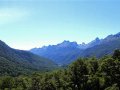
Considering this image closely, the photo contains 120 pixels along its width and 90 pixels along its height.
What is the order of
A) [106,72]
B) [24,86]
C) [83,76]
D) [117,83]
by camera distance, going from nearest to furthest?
1. [117,83]
2. [106,72]
3. [83,76]
4. [24,86]

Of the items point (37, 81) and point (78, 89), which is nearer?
point (78, 89)

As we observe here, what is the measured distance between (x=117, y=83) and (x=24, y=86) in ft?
179

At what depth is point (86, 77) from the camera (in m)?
113

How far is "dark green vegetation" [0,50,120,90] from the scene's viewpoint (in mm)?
103375

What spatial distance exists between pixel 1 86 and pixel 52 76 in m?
32.8

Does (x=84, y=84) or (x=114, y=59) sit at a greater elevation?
(x=114, y=59)

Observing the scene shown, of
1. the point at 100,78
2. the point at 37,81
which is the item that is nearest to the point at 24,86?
the point at 37,81

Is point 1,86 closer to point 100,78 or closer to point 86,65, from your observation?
point 86,65

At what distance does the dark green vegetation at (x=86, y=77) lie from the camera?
10338 cm

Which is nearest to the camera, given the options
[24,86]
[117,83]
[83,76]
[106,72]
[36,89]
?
[117,83]

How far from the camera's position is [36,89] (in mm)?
127625

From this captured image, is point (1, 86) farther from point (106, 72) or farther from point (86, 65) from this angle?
point (106, 72)

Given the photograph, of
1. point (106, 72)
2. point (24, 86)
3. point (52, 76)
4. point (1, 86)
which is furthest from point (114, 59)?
point (1, 86)

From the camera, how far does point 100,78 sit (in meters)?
105
